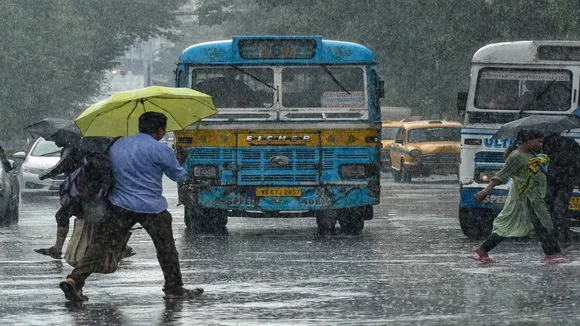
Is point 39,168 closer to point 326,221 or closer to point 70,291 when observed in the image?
point 326,221

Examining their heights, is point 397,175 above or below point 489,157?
below

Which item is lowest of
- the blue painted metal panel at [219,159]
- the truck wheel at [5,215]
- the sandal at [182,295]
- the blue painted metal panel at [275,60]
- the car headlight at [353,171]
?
the truck wheel at [5,215]

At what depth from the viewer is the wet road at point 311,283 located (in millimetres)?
11422

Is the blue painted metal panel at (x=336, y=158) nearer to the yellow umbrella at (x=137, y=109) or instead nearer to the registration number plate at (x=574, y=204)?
the registration number plate at (x=574, y=204)

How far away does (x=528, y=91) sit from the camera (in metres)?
20.2

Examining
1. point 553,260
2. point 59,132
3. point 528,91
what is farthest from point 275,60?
point 553,260

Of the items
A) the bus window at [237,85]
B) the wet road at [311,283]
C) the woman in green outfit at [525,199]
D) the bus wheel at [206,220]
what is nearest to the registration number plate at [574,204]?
the wet road at [311,283]

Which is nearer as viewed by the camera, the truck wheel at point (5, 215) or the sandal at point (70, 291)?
the sandal at point (70, 291)

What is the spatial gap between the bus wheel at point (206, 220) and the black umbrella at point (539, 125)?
15.8 feet

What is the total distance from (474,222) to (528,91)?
1.81m

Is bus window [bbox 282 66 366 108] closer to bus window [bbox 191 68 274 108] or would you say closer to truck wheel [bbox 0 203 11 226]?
bus window [bbox 191 68 274 108]

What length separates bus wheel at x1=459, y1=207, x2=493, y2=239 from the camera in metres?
20.4

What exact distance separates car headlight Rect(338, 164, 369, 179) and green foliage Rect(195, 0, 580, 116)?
20.0 metres

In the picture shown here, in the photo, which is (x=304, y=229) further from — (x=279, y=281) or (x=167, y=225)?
(x=167, y=225)
